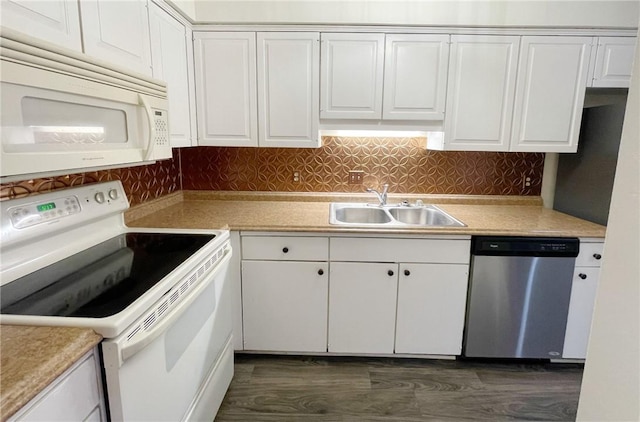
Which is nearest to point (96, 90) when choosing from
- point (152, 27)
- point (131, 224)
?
point (152, 27)

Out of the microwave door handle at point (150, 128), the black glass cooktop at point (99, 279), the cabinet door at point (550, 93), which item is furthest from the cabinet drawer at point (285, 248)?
the cabinet door at point (550, 93)

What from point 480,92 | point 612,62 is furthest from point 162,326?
point 612,62

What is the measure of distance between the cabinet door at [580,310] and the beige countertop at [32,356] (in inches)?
92.1

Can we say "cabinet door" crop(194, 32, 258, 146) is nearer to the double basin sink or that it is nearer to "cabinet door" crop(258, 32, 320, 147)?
"cabinet door" crop(258, 32, 320, 147)

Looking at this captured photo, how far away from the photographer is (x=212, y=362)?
5.15 ft

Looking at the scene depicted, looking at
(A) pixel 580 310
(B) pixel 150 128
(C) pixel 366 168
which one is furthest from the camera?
(C) pixel 366 168

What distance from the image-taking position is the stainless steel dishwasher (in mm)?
1913

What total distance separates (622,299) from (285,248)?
1.55 metres

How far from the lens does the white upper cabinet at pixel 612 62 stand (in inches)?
81.3

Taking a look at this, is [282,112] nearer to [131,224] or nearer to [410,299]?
[131,224]

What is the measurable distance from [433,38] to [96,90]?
1.86 meters

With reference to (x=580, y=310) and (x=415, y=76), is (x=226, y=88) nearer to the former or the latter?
(x=415, y=76)

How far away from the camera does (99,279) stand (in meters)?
1.12

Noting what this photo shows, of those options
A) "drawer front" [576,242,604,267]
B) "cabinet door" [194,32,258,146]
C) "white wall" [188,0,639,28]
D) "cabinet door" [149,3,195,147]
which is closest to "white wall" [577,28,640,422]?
"drawer front" [576,242,604,267]
